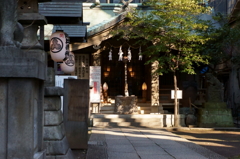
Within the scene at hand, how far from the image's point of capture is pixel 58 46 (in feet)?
35.0

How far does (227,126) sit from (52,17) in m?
11.5

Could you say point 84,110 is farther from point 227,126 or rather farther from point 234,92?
point 234,92

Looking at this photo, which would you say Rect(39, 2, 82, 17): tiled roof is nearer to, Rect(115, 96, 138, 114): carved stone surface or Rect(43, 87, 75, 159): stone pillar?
Rect(43, 87, 75, 159): stone pillar

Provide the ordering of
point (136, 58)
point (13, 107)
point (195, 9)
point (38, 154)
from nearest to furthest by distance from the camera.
→ point (13, 107) < point (38, 154) < point (195, 9) < point (136, 58)

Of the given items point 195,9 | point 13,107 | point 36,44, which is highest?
point 195,9

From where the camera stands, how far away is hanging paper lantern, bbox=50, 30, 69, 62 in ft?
35.0

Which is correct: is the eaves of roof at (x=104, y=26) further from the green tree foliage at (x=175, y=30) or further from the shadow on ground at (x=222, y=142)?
the shadow on ground at (x=222, y=142)

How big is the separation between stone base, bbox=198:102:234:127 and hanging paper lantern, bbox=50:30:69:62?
961cm

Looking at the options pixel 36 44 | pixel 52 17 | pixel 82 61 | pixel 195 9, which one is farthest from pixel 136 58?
pixel 36 44

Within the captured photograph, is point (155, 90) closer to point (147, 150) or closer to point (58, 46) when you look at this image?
point (58, 46)

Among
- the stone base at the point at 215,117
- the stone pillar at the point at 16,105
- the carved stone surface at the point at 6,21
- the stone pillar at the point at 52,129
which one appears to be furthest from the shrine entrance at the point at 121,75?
the stone pillar at the point at 16,105

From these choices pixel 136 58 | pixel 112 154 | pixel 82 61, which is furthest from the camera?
pixel 136 58

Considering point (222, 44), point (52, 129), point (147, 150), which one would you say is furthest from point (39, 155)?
point (222, 44)

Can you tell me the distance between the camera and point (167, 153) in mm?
9180
